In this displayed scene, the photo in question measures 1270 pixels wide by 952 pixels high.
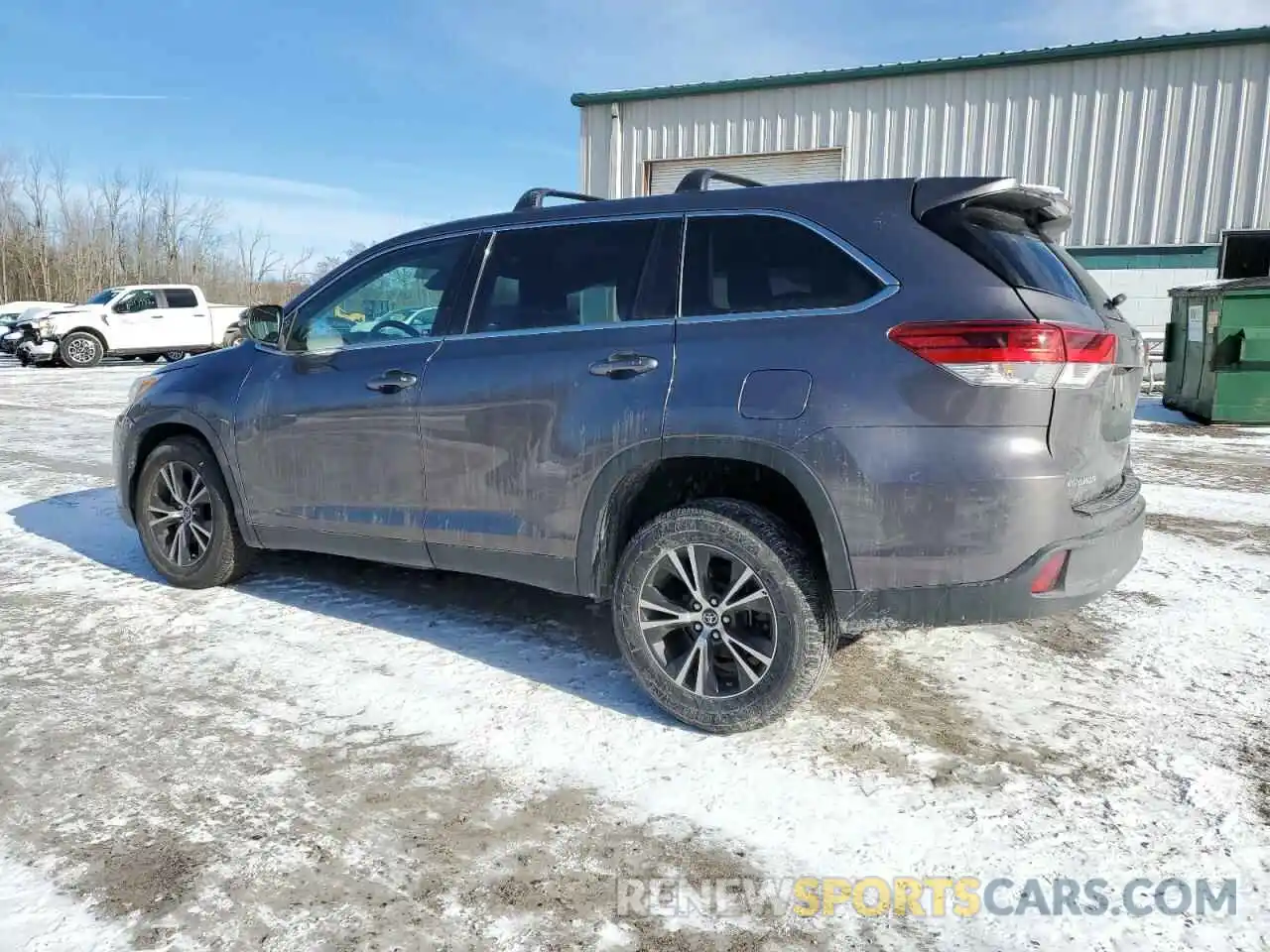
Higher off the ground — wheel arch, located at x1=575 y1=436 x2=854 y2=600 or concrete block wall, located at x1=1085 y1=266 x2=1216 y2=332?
concrete block wall, located at x1=1085 y1=266 x2=1216 y2=332

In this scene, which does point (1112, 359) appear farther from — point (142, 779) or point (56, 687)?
point (56, 687)

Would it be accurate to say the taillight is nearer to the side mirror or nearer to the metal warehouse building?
the side mirror

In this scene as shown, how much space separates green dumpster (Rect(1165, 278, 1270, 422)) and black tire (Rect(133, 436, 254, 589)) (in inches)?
425

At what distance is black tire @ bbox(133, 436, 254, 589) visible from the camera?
14.9 ft

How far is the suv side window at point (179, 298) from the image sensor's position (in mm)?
22562

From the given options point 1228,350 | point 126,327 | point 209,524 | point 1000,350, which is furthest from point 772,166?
point 126,327

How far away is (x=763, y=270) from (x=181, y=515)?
11.0ft

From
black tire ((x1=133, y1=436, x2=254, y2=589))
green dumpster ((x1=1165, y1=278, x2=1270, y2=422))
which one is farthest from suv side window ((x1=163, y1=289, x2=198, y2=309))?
green dumpster ((x1=1165, y1=278, x2=1270, y2=422))

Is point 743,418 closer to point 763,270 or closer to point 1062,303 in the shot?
point 763,270

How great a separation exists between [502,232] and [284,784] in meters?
2.27

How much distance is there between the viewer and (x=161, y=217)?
167ft

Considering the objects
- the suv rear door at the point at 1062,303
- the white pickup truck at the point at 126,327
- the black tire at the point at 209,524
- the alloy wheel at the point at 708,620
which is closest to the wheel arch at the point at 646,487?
the alloy wheel at the point at 708,620

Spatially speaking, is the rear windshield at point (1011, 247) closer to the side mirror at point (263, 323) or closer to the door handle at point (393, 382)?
the door handle at point (393, 382)

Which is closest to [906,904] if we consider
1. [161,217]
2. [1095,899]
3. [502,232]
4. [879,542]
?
[1095,899]
